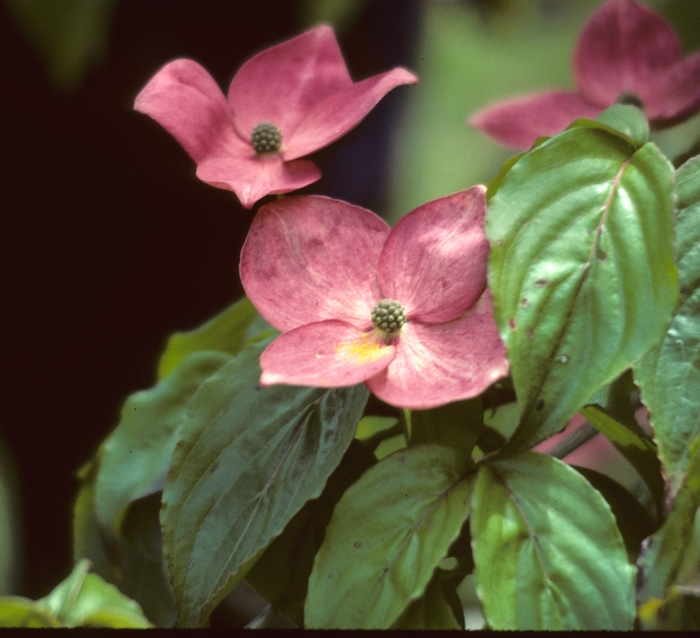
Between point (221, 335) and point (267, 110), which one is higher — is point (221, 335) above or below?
below

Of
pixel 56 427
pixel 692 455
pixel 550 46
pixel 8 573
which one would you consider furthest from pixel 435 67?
pixel 692 455

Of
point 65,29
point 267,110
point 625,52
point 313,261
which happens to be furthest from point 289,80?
point 65,29

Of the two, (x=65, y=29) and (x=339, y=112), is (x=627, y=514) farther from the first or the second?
(x=65, y=29)

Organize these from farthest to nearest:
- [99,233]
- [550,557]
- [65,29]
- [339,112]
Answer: [99,233]
[65,29]
[339,112]
[550,557]

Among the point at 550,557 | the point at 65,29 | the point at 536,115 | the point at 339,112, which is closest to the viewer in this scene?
the point at 550,557

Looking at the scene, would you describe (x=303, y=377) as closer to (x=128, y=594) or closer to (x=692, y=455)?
Result: (x=692, y=455)

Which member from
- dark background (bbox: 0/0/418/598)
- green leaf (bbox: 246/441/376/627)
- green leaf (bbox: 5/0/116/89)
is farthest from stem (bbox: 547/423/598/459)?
green leaf (bbox: 5/0/116/89)
